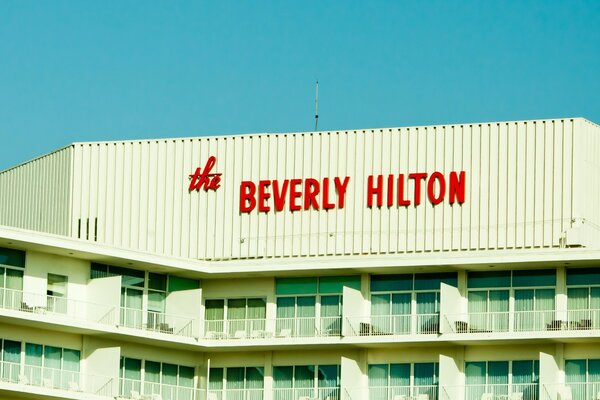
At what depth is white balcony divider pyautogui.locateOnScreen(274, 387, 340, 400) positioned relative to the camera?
106688 mm

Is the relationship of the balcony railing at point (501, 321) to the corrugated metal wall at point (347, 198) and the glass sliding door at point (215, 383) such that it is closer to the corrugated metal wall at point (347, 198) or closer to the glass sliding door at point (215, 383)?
the corrugated metal wall at point (347, 198)

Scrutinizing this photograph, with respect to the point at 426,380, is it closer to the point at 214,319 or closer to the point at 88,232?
the point at 214,319

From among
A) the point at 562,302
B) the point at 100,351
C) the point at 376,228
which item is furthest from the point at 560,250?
the point at 100,351

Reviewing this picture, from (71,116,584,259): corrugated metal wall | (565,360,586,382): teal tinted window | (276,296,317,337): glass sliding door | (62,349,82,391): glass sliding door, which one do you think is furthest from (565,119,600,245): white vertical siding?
(62,349,82,391): glass sliding door

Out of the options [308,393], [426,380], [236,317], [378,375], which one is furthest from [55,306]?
[426,380]

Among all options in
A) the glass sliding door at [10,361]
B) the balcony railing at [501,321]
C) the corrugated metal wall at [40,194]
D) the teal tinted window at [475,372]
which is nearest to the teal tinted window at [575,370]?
the balcony railing at [501,321]

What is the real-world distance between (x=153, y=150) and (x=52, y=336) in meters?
13.6

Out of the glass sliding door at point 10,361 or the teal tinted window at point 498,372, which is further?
the teal tinted window at point 498,372

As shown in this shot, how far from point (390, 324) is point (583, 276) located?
1018 cm

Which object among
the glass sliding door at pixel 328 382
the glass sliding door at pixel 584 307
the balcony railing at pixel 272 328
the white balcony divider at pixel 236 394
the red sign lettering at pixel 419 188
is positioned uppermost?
the red sign lettering at pixel 419 188

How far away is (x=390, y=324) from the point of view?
106 m

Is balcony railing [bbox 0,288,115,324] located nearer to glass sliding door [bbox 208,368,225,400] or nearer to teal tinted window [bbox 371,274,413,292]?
glass sliding door [bbox 208,368,225,400]

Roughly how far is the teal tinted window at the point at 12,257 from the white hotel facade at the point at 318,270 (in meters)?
0.07

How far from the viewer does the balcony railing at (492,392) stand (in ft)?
336
